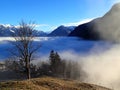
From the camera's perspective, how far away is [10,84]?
92.6 feet

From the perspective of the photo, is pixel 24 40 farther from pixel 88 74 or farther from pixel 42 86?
pixel 88 74

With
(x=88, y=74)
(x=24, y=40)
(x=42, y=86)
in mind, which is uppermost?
(x=24, y=40)

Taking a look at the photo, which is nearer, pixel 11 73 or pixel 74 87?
pixel 74 87

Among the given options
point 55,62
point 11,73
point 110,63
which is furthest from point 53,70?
point 110,63

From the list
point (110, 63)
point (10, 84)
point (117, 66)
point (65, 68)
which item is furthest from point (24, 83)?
point (110, 63)

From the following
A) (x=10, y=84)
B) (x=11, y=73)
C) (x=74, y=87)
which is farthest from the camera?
(x=11, y=73)

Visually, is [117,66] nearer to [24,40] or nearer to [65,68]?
[65,68]

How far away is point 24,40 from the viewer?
4134cm

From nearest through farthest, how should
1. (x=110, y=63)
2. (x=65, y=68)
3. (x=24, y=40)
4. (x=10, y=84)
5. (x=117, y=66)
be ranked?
(x=10, y=84), (x=24, y=40), (x=65, y=68), (x=117, y=66), (x=110, y=63)

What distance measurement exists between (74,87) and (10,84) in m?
6.45

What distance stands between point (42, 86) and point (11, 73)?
3299 inches

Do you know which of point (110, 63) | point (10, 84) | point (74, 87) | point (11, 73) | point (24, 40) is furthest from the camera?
point (110, 63)

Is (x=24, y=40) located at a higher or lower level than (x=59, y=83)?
higher

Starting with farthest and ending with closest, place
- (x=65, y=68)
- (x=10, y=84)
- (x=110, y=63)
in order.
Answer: (x=110, y=63)
(x=65, y=68)
(x=10, y=84)
